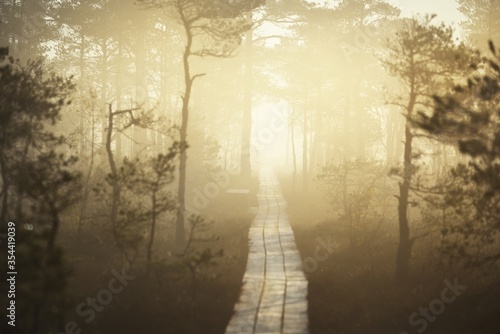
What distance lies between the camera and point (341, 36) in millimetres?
39781

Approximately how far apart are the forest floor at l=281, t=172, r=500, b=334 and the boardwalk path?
0.41m

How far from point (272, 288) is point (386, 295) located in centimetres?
337

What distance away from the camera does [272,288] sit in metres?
16.3

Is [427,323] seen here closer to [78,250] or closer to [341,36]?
[78,250]

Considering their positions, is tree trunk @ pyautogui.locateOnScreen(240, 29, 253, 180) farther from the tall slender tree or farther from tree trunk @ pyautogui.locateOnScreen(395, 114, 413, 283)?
the tall slender tree

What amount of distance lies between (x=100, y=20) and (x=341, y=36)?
17258 millimetres

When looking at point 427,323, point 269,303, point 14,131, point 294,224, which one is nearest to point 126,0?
point 294,224

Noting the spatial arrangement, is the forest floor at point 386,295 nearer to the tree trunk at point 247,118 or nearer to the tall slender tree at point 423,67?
the tall slender tree at point 423,67

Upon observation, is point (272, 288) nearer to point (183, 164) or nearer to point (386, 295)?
point (386, 295)

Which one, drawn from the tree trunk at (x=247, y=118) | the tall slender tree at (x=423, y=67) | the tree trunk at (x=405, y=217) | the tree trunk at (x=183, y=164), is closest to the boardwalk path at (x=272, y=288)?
the tree trunk at (x=183, y=164)

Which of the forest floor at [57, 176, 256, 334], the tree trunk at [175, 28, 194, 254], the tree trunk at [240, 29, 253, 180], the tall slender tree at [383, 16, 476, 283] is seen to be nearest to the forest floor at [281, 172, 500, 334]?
the tall slender tree at [383, 16, 476, 283]

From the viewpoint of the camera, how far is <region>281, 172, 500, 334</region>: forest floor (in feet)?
42.0

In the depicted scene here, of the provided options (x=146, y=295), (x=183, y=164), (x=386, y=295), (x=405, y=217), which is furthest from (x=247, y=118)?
(x=146, y=295)

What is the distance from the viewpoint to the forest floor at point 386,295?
12.8 meters
